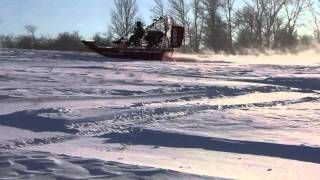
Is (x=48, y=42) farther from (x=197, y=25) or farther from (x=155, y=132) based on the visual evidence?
(x=155, y=132)

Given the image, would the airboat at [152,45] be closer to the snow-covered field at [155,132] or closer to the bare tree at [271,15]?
the snow-covered field at [155,132]

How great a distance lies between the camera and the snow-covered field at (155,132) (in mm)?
5820

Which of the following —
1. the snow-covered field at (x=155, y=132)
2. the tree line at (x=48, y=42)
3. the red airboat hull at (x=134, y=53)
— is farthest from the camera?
the tree line at (x=48, y=42)

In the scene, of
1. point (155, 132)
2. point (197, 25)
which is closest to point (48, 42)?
point (197, 25)

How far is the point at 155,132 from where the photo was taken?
26.9ft

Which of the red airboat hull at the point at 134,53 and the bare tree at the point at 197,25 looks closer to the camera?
the red airboat hull at the point at 134,53

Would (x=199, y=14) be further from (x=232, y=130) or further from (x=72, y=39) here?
(x=232, y=130)

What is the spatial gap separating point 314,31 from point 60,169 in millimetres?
87014

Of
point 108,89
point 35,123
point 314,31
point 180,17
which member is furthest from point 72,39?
point 35,123

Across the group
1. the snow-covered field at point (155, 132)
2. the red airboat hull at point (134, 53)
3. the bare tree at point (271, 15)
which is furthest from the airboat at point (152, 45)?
the bare tree at point (271, 15)

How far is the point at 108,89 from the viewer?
1429cm

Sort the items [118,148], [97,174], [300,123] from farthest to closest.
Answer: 1. [300,123]
2. [118,148]
3. [97,174]

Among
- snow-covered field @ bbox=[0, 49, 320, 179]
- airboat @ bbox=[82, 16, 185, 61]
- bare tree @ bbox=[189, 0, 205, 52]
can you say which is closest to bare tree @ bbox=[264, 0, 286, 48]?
bare tree @ bbox=[189, 0, 205, 52]

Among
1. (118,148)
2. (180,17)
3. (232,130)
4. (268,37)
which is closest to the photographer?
(118,148)
